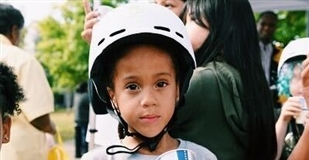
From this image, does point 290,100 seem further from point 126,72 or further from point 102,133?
point 126,72

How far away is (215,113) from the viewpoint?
85.0 inches

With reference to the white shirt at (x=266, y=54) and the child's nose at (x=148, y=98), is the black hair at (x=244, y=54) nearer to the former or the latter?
the child's nose at (x=148, y=98)

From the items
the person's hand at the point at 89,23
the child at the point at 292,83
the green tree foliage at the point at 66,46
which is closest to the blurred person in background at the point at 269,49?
the child at the point at 292,83

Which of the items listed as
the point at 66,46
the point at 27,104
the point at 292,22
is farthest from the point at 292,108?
the point at 66,46

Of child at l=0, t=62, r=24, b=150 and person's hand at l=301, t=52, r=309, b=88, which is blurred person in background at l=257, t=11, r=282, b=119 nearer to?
person's hand at l=301, t=52, r=309, b=88

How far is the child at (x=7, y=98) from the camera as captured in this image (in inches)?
83.0

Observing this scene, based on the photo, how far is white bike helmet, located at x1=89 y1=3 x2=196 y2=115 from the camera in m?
1.82

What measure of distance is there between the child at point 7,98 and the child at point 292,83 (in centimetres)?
121

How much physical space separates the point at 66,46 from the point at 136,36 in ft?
75.1

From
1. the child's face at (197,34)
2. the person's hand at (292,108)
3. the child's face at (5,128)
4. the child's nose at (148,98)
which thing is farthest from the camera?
the person's hand at (292,108)

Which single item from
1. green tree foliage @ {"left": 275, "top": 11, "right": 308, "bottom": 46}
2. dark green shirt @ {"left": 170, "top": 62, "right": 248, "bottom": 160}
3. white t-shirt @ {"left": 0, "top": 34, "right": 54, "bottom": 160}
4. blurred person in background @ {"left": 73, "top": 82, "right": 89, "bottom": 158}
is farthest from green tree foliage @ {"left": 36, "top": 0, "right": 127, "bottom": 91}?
dark green shirt @ {"left": 170, "top": 62, "right": 248, "bottom": 160}

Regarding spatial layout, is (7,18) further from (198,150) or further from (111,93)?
(198,150)

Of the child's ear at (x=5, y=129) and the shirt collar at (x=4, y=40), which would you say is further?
the shirt collar at (x=4, y=40)

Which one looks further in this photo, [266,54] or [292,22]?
[292,22]
